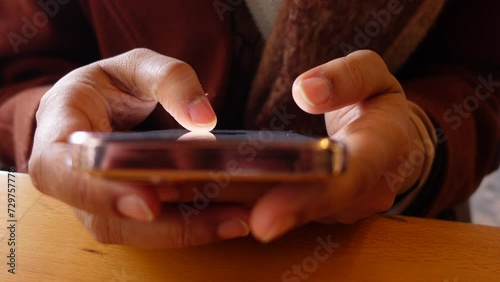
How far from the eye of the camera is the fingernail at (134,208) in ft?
0.63

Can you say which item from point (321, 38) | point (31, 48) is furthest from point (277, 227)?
point (31, 48)

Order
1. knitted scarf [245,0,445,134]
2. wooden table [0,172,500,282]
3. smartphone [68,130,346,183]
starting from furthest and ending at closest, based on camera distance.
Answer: knitted scarf [245,0,445,134] < wooden table [0,172,500,282] < smartphone [68,130,346,183]

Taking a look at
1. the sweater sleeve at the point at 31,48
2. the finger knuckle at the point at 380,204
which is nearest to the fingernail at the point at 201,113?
the finger knuckle at the point at 380,204

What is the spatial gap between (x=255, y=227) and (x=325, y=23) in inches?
9.3

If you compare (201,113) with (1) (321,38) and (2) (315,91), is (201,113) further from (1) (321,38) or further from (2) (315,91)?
(1) (321,38)

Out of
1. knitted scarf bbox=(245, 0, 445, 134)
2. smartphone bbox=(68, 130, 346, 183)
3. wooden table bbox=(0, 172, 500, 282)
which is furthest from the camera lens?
knitted scarf bbox=(245, 0, 445, 134)

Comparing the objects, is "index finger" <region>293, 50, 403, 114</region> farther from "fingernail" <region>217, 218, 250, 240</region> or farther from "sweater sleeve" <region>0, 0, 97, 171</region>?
"sweater sleeve" <region>0, 0, 97, 171</region>

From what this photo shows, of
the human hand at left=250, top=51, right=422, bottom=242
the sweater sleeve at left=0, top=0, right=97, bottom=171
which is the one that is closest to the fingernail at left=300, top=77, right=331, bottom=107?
the human hand at left=250, top=51, right=422, bottom=242

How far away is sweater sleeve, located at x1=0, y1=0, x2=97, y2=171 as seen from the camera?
0.46m

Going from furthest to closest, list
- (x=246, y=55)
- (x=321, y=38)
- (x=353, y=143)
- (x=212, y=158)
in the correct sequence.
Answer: (x=246, y=55), (x=321, y=38), (x=353, y=143), (x=212, y=158)

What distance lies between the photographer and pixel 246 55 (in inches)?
19.3

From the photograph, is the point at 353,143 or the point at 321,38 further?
the point at 321,38

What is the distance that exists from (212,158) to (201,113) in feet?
0.41

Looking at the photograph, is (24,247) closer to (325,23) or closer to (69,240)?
(69,240)
